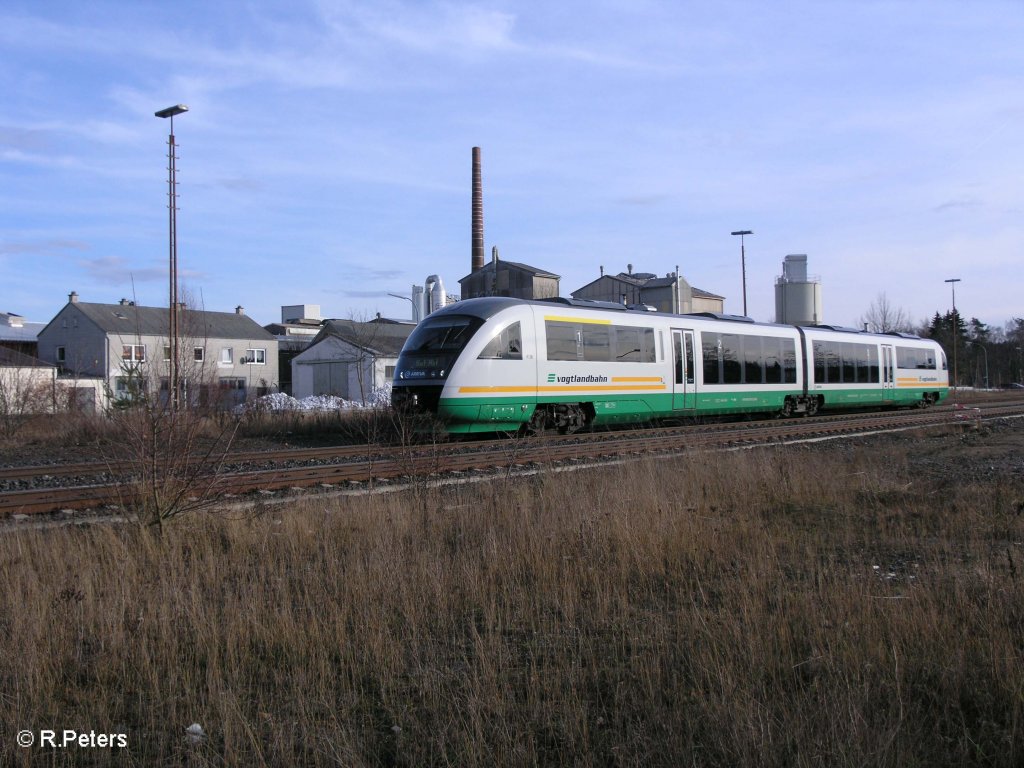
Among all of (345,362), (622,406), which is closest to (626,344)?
(622,406)

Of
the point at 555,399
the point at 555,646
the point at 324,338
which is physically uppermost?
the point at 324,338

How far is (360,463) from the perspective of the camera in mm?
13359

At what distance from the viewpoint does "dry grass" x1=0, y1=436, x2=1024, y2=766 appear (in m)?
3.54

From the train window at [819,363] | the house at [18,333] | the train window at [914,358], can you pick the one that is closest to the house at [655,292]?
the train window at [914,358]

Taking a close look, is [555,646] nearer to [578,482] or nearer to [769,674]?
[769,674]

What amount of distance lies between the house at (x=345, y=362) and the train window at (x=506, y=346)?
35.6 meters

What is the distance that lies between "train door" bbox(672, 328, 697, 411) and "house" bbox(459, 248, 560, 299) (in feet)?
122

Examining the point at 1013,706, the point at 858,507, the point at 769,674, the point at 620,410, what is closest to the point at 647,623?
the point at 769,674

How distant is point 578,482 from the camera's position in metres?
10.5

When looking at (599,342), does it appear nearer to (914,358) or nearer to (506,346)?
(506,346)

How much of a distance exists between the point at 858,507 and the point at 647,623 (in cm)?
521

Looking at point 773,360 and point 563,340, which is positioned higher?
point 563,340

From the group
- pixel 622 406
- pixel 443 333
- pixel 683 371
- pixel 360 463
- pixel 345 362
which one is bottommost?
pixel 360 463

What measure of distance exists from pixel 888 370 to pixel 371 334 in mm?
35223
